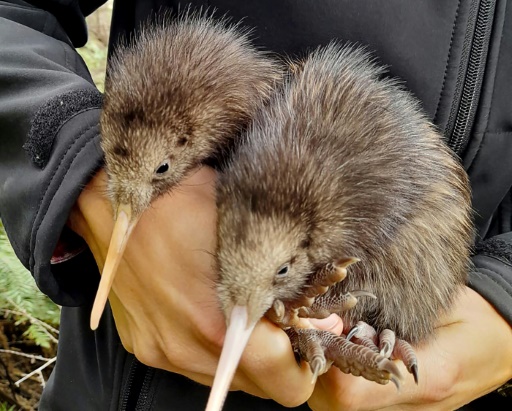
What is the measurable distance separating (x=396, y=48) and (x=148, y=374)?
2.51ft

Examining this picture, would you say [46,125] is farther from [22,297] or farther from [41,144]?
[22,297]

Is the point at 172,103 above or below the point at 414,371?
above

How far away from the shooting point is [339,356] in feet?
3.07

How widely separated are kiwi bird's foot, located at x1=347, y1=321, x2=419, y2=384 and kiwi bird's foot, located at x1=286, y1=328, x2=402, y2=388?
0.06 meters

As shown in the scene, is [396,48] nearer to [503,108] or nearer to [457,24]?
[457,24]

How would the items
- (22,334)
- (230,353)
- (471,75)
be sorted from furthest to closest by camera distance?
1. (22,334)
2. (471,75)
3. (230,353)

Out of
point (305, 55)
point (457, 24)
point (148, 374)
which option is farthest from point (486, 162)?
point (148, 374)

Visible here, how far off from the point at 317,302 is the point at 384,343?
0.14 metres

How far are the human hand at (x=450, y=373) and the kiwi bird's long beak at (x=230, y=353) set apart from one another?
185 millimetres

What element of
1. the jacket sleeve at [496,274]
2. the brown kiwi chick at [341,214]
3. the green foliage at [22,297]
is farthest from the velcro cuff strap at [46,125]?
the green foliage at [22,297]

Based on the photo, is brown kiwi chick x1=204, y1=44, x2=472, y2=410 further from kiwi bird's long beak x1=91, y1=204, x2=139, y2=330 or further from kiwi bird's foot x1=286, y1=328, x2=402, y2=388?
kiwi bird's long beak x1=91, y1=204, x2=139, y2=330

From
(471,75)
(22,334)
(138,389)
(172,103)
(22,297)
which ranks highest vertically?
(471,75)

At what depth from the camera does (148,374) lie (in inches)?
46.3

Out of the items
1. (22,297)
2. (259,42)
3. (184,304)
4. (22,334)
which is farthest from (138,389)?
(22,334)
